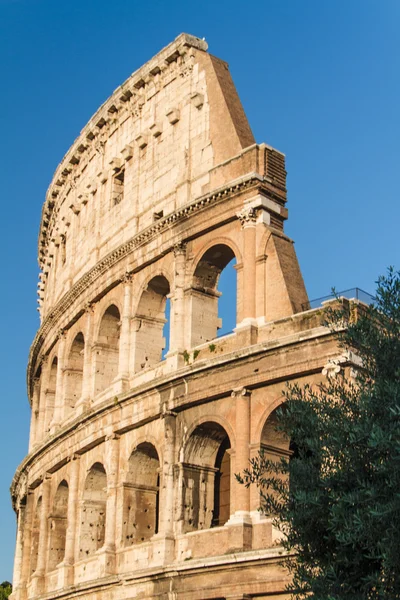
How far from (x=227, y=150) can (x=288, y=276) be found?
3.88 metres

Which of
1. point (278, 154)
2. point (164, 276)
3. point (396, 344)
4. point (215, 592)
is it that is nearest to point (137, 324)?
point (164, 276)

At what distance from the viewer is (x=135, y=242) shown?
24094mm

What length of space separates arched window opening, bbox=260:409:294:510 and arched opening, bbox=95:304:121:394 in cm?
708

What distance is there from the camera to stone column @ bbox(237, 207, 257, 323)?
2036 centimetres

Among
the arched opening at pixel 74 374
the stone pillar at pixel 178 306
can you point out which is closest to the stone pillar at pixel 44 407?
the arched opening at pixel 74 374

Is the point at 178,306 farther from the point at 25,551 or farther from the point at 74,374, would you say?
the point at 25,551

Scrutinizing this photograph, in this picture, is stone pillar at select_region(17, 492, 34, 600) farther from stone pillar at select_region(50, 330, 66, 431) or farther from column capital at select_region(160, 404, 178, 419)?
column capital at select_region(160, 404, 178, 419)

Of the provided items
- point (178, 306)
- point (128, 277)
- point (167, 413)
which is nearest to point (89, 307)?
A: point (128, 277)

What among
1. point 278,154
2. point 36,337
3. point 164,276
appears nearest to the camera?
point 278,154

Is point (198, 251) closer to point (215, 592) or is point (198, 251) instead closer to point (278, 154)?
point (278, 154)

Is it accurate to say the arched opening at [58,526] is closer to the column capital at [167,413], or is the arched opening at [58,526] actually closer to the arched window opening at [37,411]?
the arched window opening at [37,411]

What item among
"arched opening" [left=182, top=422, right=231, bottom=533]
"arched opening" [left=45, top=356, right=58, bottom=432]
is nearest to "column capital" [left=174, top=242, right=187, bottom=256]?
"arched opening" [left=182, top=422, right=231, bottom=533]

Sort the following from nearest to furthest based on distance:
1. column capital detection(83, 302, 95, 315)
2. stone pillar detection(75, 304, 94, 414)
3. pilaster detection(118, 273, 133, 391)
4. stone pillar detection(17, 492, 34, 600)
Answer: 1. pilaster detection(118, 273, 133, 391)
2. stone pillar detection(75, 304, 94, 414)
3. column capital detection(83, 302, 95, 315)
4. stone pillar detection(17, 492, 34, 600)

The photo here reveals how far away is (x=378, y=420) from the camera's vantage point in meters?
12.4
